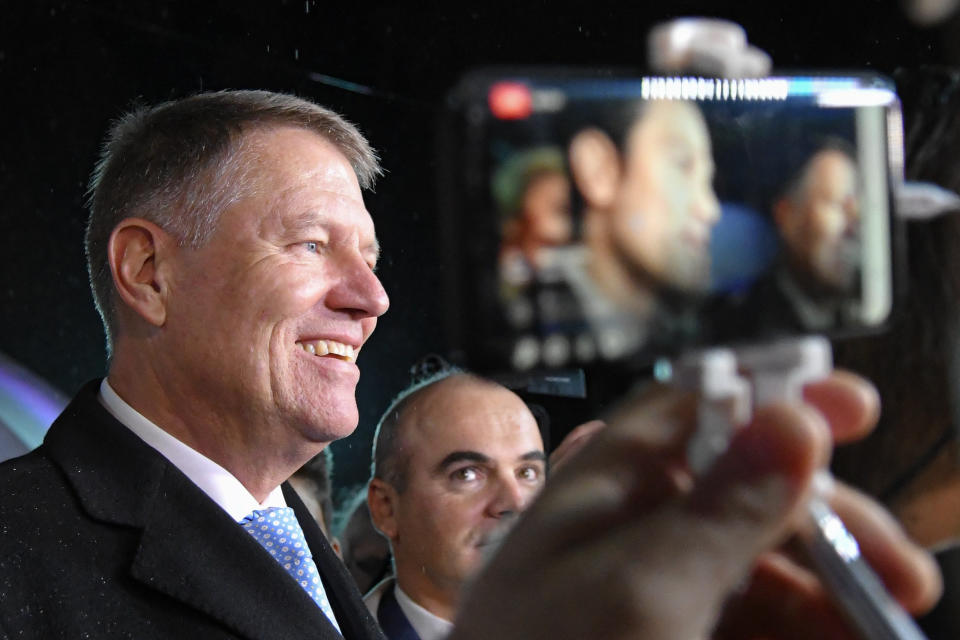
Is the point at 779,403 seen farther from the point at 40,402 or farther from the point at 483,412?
the point at 40,402

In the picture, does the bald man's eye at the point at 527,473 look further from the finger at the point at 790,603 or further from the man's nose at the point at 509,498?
the finger at the point at 790,603

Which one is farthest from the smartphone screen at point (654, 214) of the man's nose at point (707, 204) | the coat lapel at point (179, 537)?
the coat lapel at point (179, 537)

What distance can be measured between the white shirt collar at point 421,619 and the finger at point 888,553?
1.84 feet

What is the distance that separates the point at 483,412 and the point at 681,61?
58 centimetres

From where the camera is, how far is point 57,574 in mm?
550

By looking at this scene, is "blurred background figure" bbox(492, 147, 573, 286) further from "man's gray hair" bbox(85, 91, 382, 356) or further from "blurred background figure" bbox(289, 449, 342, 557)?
"blurred background figure" bbox(289, 449, 342, 557)

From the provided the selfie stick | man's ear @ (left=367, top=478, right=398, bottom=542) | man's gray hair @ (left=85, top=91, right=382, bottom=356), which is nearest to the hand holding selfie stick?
the selfie stick

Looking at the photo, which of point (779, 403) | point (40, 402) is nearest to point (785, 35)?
point (779, 403)

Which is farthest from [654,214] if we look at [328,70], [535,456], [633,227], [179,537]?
[328,70]

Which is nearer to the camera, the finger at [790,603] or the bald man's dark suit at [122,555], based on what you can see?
the finger at [790,603]

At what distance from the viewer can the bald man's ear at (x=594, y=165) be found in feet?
0.78

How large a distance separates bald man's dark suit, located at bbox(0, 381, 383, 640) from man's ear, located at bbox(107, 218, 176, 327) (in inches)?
3.1

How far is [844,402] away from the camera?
0.77 feet

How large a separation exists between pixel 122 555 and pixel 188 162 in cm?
26
